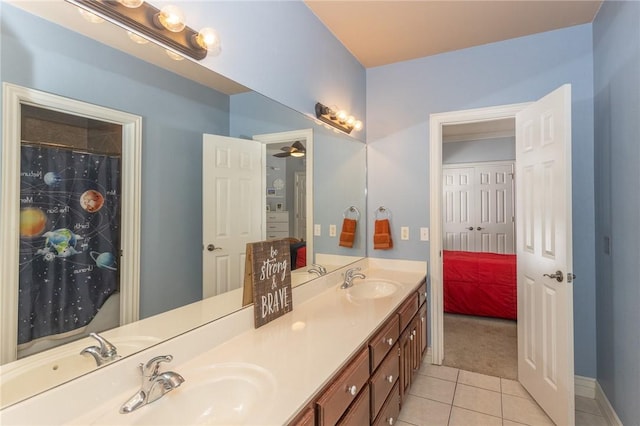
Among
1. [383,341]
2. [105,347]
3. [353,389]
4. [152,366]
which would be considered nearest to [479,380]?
[383,341]

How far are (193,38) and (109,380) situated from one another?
3.92 feet

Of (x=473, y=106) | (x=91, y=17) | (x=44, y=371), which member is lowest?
(x=44, y=371)

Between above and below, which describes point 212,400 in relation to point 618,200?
below

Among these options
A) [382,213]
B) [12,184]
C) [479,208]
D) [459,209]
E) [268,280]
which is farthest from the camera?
[459,209]

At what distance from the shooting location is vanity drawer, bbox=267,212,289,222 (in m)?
1.72

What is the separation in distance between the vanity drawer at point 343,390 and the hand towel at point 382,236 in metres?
1.47

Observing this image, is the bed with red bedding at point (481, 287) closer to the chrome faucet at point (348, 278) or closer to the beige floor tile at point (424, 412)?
the beige floor tile at point (424, 412)

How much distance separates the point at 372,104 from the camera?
2932 millimetres

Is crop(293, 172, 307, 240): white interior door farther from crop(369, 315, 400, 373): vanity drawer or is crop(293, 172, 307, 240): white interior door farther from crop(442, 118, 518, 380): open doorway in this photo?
crop(442, 118, 518, 380): open doorway

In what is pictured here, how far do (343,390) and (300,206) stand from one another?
3.67ft

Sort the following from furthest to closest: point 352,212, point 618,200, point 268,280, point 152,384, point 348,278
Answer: point 352,212
point 348,278
point 618,200
point 268,280
point 152,384

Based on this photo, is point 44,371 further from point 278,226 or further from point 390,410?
point 390,410

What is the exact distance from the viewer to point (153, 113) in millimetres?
1127

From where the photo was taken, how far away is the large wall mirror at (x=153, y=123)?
81cm
